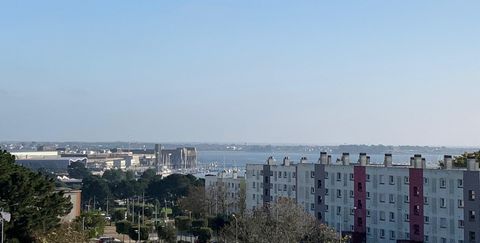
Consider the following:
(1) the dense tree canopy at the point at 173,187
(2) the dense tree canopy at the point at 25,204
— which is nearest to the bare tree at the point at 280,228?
(2) the dense tree canopy at the point at 25,204

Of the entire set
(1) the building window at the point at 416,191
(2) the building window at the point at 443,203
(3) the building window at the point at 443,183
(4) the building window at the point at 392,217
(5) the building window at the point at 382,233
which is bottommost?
(5) the building window at the point at 382,233

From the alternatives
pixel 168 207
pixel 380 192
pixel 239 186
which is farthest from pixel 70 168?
pixel 380 192

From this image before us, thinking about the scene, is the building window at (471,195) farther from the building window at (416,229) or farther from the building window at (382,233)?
the building window at (382,233)

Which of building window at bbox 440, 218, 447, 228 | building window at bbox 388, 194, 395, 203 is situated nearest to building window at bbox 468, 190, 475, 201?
building window at bbox 440, 218, 447, 228

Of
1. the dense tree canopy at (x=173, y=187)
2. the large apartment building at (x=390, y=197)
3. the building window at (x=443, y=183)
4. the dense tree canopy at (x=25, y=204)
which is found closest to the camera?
the dense tree canopy at (x=25, y=204)

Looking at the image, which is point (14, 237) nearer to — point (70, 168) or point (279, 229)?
point (279, 229)

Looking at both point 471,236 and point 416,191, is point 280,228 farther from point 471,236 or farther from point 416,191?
point 471,236

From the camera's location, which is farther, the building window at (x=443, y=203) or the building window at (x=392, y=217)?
the building window at (x=392, y=217)
